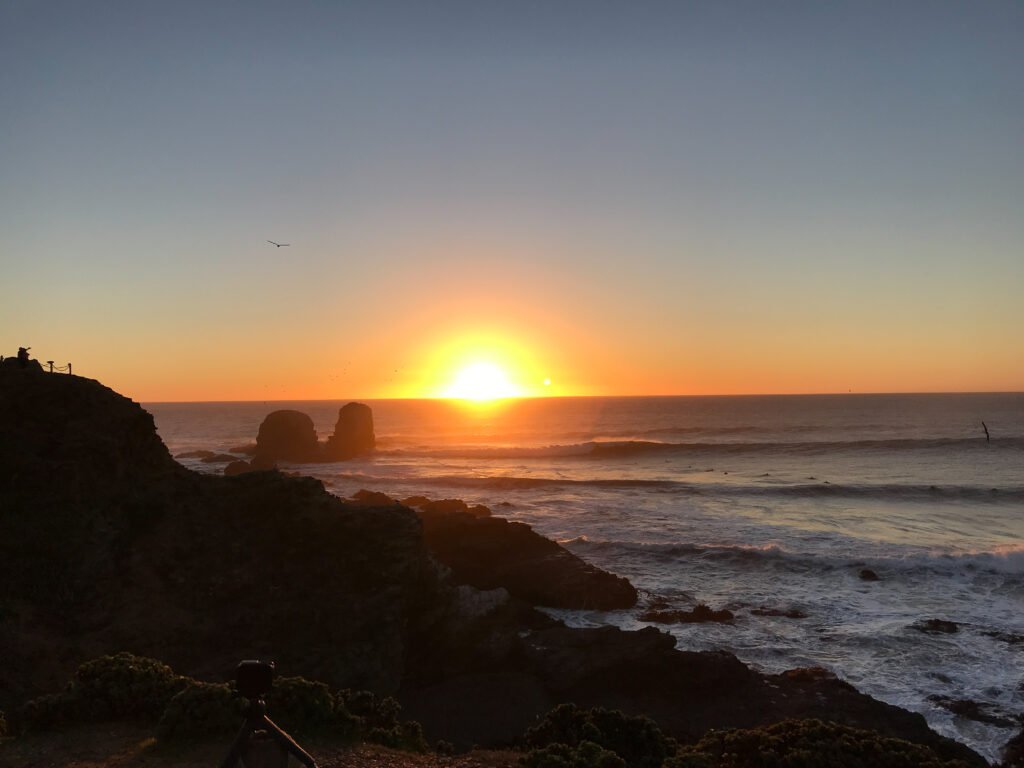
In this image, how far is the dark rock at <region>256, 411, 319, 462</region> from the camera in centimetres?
7350

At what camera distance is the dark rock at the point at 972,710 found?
50.3 ft

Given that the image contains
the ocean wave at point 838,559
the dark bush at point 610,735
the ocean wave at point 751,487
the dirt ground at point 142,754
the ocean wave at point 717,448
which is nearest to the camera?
the dirt ground at point 142,754

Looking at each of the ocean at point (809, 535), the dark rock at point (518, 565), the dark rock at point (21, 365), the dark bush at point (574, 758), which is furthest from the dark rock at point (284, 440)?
the dark bush at point (574, 758)

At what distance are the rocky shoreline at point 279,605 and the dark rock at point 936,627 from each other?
253 inches

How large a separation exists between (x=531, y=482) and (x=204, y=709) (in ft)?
161

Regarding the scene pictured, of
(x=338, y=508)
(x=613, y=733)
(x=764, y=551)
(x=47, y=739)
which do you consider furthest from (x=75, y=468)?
(x=764, y=551)

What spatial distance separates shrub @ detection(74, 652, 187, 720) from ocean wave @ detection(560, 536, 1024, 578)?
77.1ft

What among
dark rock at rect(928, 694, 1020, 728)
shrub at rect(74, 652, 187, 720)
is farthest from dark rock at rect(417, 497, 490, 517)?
shrub at rect(74, 652, 187, 720)

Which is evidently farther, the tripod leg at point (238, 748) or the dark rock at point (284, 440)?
the dark rock at point (284, 440)

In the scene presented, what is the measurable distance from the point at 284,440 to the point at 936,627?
63.7 metres

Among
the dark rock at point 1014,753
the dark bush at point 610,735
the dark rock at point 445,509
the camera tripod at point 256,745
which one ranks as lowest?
the dark rock at point 1014,753

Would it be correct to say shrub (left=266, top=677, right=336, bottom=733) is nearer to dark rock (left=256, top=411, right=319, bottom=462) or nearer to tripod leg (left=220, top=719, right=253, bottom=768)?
tripod leg (left=220, top=719, right=253, bottom=768)

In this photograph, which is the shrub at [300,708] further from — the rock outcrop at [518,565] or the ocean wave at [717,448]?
the ocean wave at [717,448]

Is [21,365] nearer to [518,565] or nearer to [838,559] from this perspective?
[518,565]
